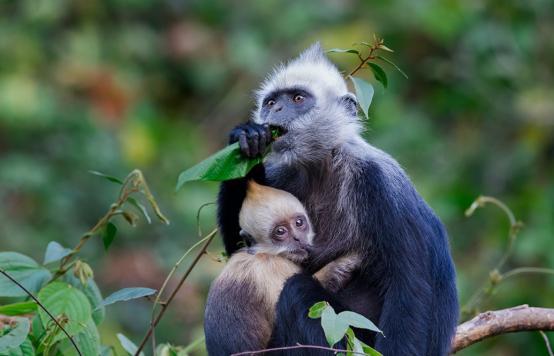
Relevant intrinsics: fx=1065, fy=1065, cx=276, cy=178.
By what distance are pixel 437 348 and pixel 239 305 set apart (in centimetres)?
77

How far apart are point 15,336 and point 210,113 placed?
788 centimetres

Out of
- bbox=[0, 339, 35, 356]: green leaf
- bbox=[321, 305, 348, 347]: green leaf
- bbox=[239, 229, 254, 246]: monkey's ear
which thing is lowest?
bbox=[0, 339, 35, 356]: green leaf

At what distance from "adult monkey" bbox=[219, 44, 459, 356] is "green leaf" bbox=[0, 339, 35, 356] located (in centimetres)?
97

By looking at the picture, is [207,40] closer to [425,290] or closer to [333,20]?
[333,20]

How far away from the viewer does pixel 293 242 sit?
13.4ft

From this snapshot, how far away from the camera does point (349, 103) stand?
4398 millimetres

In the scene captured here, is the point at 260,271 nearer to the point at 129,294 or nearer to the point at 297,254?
the point at 297,254

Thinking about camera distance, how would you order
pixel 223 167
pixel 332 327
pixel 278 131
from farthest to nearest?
pixel 278 131, pixel 223 167, pixel 332 327

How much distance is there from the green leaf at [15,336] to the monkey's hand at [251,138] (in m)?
1.06

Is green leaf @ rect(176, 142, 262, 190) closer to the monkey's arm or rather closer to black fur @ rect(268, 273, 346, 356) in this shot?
the monkey's arm

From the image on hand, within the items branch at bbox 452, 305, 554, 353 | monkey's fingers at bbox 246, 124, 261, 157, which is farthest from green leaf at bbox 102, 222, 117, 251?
branch at bbox 452, 305, 554, 353

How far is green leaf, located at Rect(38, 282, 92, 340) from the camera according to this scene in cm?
338

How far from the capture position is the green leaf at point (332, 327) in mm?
2914

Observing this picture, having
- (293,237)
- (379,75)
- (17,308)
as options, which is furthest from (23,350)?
(379,75)
